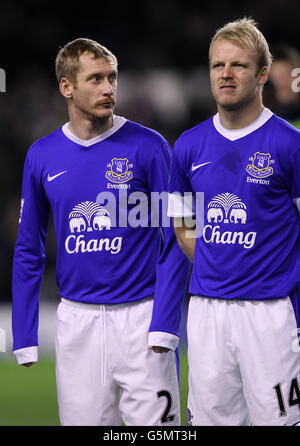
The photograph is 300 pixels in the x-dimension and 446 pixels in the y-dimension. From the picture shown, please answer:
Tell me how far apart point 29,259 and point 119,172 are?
27.0 inches

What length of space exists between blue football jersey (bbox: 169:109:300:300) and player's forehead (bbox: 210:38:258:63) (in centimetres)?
27

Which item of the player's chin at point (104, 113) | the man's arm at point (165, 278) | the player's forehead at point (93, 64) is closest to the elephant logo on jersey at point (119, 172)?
the man's arm at point (165, 278)

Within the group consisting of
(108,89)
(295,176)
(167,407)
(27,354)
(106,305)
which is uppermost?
(108,89)

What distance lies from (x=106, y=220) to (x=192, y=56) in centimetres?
903

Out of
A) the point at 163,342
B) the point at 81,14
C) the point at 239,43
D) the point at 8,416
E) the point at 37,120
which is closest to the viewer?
the point at 239,43

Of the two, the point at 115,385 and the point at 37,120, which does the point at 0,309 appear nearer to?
the point at 37,120

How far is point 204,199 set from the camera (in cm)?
410

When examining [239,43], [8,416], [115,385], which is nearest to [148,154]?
[239,43]

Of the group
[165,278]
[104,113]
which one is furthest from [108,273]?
[104,113]

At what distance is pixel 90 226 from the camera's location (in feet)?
14.1

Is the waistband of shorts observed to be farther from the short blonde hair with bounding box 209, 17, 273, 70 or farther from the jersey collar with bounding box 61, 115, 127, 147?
the short blonde hair with bounding box 209, 17, 273, 70

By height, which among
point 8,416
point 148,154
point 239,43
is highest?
point 239,43

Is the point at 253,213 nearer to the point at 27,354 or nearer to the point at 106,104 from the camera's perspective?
the point at 106,104

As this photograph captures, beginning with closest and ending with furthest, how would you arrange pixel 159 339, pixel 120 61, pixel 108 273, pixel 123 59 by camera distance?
pixel 159 339 → pixel 108 273 → pixel 120 61 → pixel 123 59
